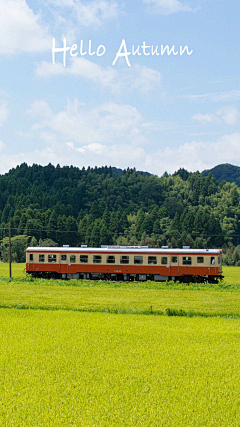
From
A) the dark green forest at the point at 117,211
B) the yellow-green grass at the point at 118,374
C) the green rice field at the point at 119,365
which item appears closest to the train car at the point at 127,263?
the green rice field at the point at 119,365

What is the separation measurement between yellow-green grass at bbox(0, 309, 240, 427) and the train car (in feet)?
69.6

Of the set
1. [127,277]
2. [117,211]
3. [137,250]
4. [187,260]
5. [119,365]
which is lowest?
[127,277]

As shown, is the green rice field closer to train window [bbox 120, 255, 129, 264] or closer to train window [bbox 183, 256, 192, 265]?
train window [bbox 183, 256, 192, 265]

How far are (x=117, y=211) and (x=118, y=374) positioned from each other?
133501mm

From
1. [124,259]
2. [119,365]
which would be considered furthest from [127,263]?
[119,365]

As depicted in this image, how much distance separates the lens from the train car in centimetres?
3859

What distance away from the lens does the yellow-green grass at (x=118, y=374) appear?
794cm

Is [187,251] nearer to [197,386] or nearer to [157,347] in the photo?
[157,347]

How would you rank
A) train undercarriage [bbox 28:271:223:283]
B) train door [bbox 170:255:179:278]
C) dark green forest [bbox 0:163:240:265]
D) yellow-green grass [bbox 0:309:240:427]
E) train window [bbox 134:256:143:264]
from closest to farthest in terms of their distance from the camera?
yellow-green grass [bbox 0:309:240:427], train door [bbox 170:255:179:278], train undercarriage [bbox 28:271:223:283], train window [bbox 134:256:143:264], dark green forest [bbox 0:163:240:265]

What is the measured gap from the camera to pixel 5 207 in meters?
151

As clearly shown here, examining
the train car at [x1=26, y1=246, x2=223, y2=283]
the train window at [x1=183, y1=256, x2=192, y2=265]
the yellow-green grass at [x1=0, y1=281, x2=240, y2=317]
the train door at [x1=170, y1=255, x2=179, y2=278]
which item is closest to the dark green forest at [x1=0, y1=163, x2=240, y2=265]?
the train car at [x1=26, y1=246, x2=223, y2=283]

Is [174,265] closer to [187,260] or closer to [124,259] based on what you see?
[187,260]

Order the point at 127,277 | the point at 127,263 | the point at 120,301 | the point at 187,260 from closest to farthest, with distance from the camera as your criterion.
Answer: the point at 120,301 → the point at 187,260 → the point at 127,263 → the point at 127,277

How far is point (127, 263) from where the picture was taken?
131 feet
